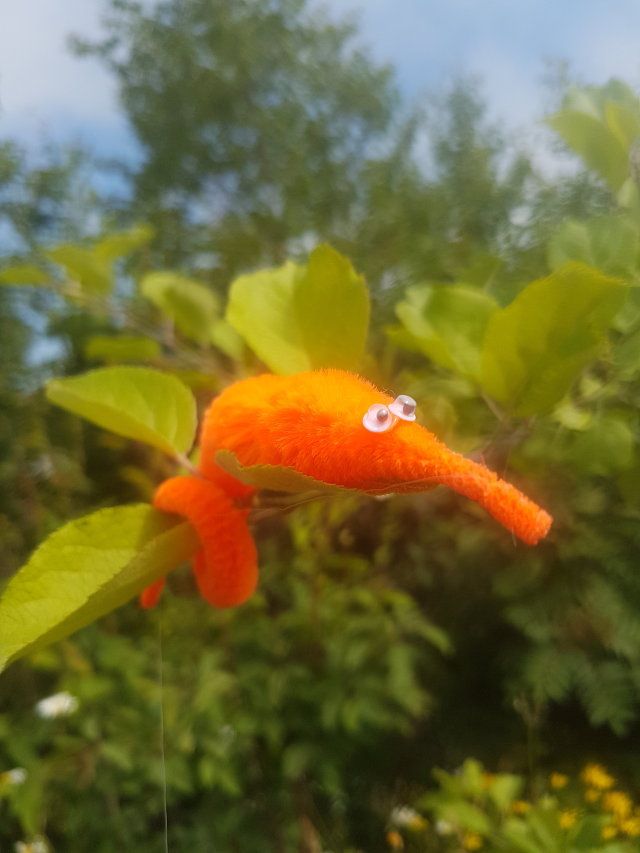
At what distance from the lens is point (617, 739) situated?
605 millimetres

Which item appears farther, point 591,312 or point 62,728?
point 62,728

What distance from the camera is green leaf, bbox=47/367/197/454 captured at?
0.21 meters

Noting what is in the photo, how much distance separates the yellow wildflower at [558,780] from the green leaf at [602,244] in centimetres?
45

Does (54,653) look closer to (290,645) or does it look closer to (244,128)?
(290,645)

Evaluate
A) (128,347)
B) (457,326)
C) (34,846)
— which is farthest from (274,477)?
(34,846)

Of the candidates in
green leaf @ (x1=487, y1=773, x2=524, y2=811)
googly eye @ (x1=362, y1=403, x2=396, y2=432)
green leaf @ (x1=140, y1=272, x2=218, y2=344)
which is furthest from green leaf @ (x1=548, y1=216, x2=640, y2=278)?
green leaf @ (x1=487, y1=773, x2=524, y2=811)

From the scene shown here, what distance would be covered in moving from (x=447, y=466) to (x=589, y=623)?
46 cm

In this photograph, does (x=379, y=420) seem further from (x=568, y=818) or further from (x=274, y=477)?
(x=568, y=818)

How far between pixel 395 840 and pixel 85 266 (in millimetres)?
527

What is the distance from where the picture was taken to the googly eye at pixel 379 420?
0.48 ft

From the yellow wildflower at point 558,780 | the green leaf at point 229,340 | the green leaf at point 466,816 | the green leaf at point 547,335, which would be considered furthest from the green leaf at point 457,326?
the yellow wildflower at point 558,780

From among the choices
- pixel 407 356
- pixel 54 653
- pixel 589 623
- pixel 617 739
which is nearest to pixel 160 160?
pixel 407 356

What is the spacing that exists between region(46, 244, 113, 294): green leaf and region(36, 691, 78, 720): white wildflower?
1.12 feet

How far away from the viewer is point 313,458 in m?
0.16
